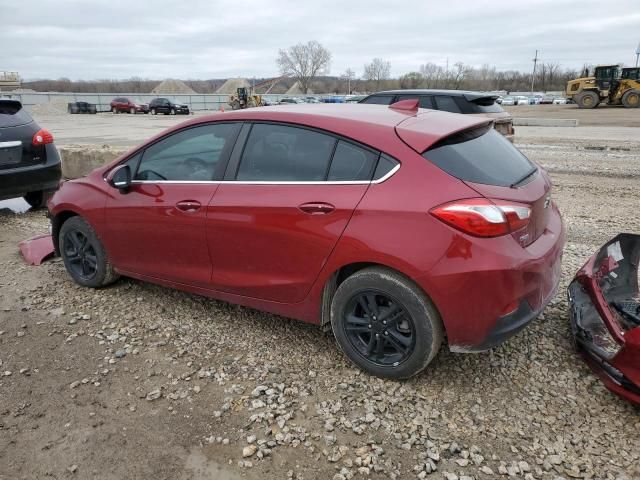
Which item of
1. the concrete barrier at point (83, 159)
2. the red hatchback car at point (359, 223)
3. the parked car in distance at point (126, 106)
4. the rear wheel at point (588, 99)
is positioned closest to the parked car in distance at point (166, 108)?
the parked car in distance at point (126, 106)

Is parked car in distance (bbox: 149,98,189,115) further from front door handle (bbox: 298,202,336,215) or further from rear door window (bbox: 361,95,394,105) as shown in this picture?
front door handle (bbox: 298,202,336,215)

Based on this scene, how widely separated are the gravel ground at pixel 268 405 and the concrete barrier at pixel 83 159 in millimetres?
5881

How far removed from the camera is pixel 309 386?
10.2 ft

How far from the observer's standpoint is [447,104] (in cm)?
938

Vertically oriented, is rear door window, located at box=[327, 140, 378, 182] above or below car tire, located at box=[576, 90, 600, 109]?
below

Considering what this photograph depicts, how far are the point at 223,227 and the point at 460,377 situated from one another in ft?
5.94

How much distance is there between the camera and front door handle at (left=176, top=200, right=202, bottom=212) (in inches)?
139

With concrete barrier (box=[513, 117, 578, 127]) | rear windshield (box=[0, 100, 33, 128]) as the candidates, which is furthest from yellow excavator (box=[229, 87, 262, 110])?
rear windshield (box=[0, 100, 33, 128])

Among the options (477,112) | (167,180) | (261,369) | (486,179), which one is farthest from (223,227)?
(477,112)

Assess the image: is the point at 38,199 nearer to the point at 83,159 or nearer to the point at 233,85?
the point at 83,159

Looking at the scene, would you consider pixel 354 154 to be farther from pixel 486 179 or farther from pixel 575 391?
pixel 575 391

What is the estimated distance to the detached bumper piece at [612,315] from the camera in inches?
104

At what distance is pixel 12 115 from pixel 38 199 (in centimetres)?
143

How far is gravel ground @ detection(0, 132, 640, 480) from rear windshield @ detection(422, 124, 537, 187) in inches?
46.6
